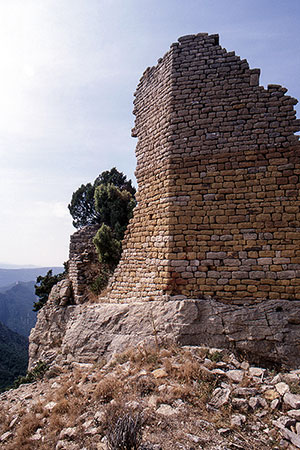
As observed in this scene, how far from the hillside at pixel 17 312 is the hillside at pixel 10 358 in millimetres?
30584

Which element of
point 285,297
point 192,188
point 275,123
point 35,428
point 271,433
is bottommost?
point 35,428

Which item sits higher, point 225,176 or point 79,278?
point 225,176

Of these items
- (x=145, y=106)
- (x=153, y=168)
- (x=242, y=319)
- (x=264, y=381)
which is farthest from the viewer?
(x=145, y=106)

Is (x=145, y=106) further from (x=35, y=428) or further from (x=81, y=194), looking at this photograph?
(x=81, y=194)

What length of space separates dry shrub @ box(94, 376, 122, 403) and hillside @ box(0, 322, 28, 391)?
18.9 meters

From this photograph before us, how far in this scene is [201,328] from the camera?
17.7 ft

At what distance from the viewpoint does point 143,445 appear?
3203mm

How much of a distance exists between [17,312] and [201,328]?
83.9 meters

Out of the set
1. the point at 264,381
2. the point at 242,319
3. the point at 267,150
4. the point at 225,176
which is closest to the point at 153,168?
the point at 225,176

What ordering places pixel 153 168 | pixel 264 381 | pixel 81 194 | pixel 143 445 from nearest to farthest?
pixel 143 445 → pixel 264 381 → pixel 153 168 → pixel 81 194

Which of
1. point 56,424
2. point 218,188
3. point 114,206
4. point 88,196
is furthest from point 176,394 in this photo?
point 88,196

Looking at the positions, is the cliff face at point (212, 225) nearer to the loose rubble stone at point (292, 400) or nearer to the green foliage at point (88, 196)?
the loose rubble stone at point (292, 400)

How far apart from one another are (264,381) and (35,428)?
3.67m

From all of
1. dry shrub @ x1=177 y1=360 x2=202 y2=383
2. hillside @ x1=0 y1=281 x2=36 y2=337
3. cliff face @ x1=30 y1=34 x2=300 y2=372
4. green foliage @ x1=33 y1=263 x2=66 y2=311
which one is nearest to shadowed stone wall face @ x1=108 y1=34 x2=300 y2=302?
cliff face @ x1=30 y1=34 x2=300 y2=372
